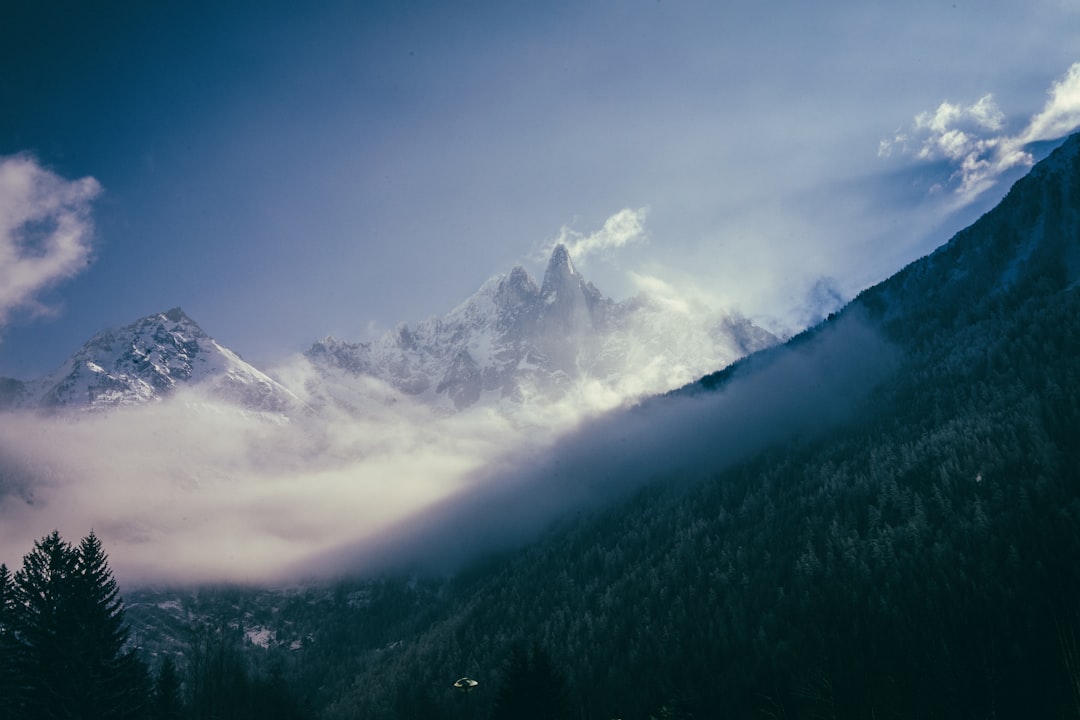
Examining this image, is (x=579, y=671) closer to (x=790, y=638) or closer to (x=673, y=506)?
(x=790, y=638)

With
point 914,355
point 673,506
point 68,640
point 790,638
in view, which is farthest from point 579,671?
point 914,355

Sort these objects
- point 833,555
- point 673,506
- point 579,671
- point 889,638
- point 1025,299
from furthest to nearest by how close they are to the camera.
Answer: point 673,506 → point 1025,299 → point 579,671 → point 833,555 → point 889,638

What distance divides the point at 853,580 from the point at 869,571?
3.03 metres

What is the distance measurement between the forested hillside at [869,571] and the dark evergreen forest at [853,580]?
421 millimetres

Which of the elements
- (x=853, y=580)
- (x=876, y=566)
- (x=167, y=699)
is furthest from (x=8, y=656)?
(x=876, y=566)

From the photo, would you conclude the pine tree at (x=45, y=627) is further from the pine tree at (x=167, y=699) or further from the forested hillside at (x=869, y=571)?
the forested hillside at (x=869, y=571)

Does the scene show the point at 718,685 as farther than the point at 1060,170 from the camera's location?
No

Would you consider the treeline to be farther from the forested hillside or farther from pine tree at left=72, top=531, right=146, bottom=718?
the forested hillside

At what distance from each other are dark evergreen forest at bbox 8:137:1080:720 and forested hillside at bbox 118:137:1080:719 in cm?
42

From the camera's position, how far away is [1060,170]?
7343 inches

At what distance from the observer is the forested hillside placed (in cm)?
8294

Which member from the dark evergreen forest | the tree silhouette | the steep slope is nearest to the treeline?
the dark evergreen forest

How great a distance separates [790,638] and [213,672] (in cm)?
8624

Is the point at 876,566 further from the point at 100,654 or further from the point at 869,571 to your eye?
the point at 100,654
